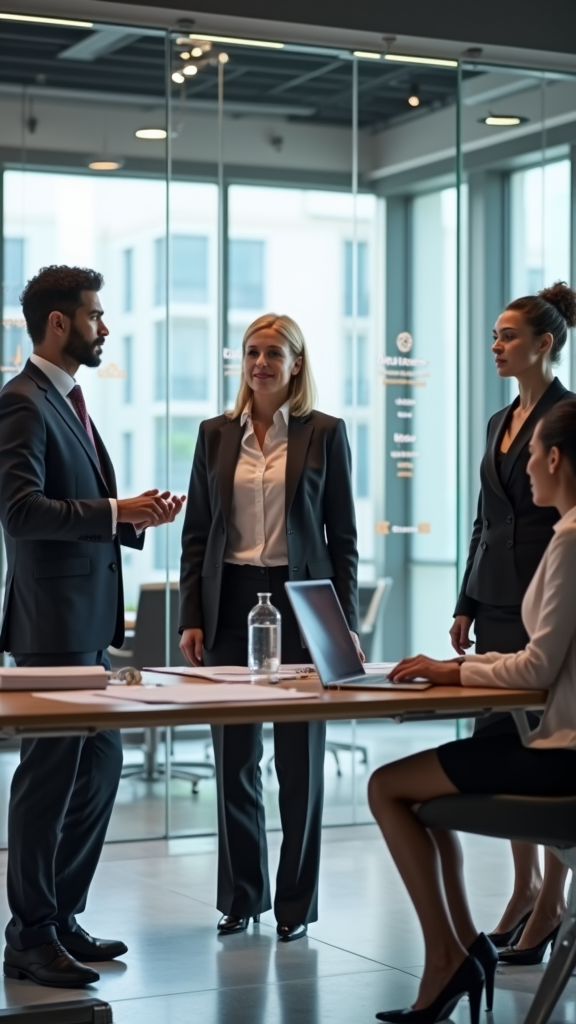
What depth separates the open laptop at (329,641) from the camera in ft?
10.7

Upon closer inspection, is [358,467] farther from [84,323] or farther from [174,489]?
[84,323]

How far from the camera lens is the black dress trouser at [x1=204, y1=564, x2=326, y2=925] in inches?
174

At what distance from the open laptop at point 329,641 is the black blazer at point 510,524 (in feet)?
2.45

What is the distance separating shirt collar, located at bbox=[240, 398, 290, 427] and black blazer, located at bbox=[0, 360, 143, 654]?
59 cm

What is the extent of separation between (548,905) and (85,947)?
1279mm

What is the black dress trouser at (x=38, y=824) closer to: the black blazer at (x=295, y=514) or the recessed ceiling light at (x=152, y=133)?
the black blazer at (x=295, y=514)

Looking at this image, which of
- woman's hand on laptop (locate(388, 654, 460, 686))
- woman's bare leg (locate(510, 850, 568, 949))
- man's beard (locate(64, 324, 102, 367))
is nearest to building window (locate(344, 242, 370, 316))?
man's beard (locate(64, 324, 102, 367))

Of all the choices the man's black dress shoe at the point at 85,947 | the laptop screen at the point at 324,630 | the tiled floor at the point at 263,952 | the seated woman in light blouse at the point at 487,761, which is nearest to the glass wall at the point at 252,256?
the tiled floor at the point at 263,952

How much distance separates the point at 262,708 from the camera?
2916 mm

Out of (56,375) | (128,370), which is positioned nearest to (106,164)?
(128,370)

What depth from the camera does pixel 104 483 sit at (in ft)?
13.9

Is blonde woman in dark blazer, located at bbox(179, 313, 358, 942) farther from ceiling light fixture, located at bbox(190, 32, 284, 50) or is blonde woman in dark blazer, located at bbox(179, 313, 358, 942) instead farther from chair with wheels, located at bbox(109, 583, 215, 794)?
ceiling light fixture, located at bbox(190, 32, 284, 50)

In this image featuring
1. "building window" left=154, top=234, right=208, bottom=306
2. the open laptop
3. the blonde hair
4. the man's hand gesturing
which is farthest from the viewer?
"building window" left=154, top=234, right=208, bottom=306

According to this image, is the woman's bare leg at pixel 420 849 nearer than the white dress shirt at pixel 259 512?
Yes
